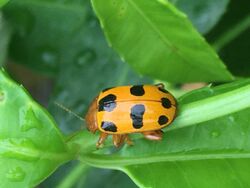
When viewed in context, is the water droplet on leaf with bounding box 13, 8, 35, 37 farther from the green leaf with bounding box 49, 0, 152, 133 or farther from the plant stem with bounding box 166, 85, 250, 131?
the plant stem with bounding box 166, 85, 250, 131

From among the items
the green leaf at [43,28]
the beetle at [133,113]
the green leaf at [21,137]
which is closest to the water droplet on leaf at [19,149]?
the green leaf at [21,137]

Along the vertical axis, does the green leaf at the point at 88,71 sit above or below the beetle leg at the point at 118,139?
below

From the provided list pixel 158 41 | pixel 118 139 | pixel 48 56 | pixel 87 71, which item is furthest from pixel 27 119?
pixel 48 56

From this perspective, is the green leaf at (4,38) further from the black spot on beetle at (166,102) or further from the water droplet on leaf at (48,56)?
the black spot on beetle at (166,102)

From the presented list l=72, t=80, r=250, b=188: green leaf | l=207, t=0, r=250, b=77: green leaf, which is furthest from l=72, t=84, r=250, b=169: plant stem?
l=207, t=0, r=250, b=77: green leaf

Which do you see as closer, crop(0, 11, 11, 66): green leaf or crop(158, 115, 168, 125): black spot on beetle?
crop(158, 115, 168, 125): black spot on beetle

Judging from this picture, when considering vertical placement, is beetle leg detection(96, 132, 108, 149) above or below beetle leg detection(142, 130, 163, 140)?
below
